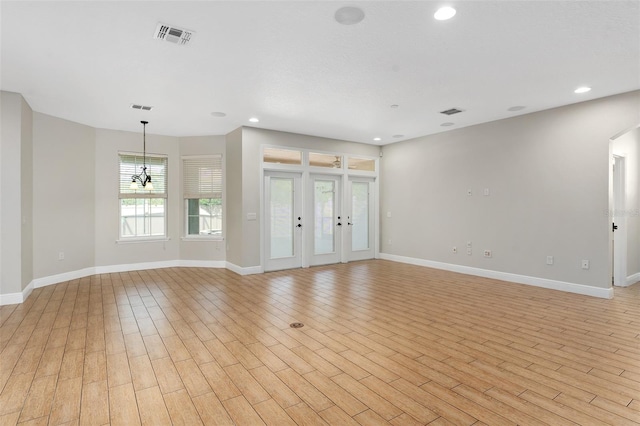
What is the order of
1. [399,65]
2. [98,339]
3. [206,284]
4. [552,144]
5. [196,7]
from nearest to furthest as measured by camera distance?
[196,7], [98,339], [399,65], [552,144], [206,284]

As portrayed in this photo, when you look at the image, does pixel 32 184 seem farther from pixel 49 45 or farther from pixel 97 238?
pixel 49 45

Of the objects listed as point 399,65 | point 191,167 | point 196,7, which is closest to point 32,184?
point 191,167

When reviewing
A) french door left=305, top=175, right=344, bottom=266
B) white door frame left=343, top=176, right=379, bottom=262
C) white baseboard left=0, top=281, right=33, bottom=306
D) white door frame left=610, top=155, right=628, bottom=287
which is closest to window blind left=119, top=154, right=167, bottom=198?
white baseboard left=0, top=281, right=33, bottom=306

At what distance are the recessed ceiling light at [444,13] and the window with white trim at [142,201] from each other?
596 centimetres

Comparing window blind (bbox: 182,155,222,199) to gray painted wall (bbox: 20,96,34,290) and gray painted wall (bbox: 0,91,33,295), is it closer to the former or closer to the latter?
gray painted wall (bbox: 20,96,34,290)

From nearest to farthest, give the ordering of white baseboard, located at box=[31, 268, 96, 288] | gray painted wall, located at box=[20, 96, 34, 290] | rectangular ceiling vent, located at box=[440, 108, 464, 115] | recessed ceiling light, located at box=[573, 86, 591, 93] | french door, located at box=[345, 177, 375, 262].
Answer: recessed ceiling light, located at box=[573, 86, 591, 93] < gray painted wall, located at box=[20, 96, 34, 290] < rectangular ceiling vent, located at box=[440, 108, 464, 115] < white baseboard, located at box=[31, 268, 96, 288] < french door, located at box=[345, 177, 375, 262]

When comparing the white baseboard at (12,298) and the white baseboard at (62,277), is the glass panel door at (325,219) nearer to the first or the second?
the white baseboard at (62,277)

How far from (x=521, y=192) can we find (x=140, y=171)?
290 inches

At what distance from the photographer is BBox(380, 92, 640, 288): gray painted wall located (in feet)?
15.3

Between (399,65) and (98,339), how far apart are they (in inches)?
168

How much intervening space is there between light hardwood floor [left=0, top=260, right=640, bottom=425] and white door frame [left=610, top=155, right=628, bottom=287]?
71 cm

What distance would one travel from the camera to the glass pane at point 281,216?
21.7ft

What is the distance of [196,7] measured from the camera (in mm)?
2492

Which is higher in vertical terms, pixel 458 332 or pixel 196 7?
pixel 196 7
